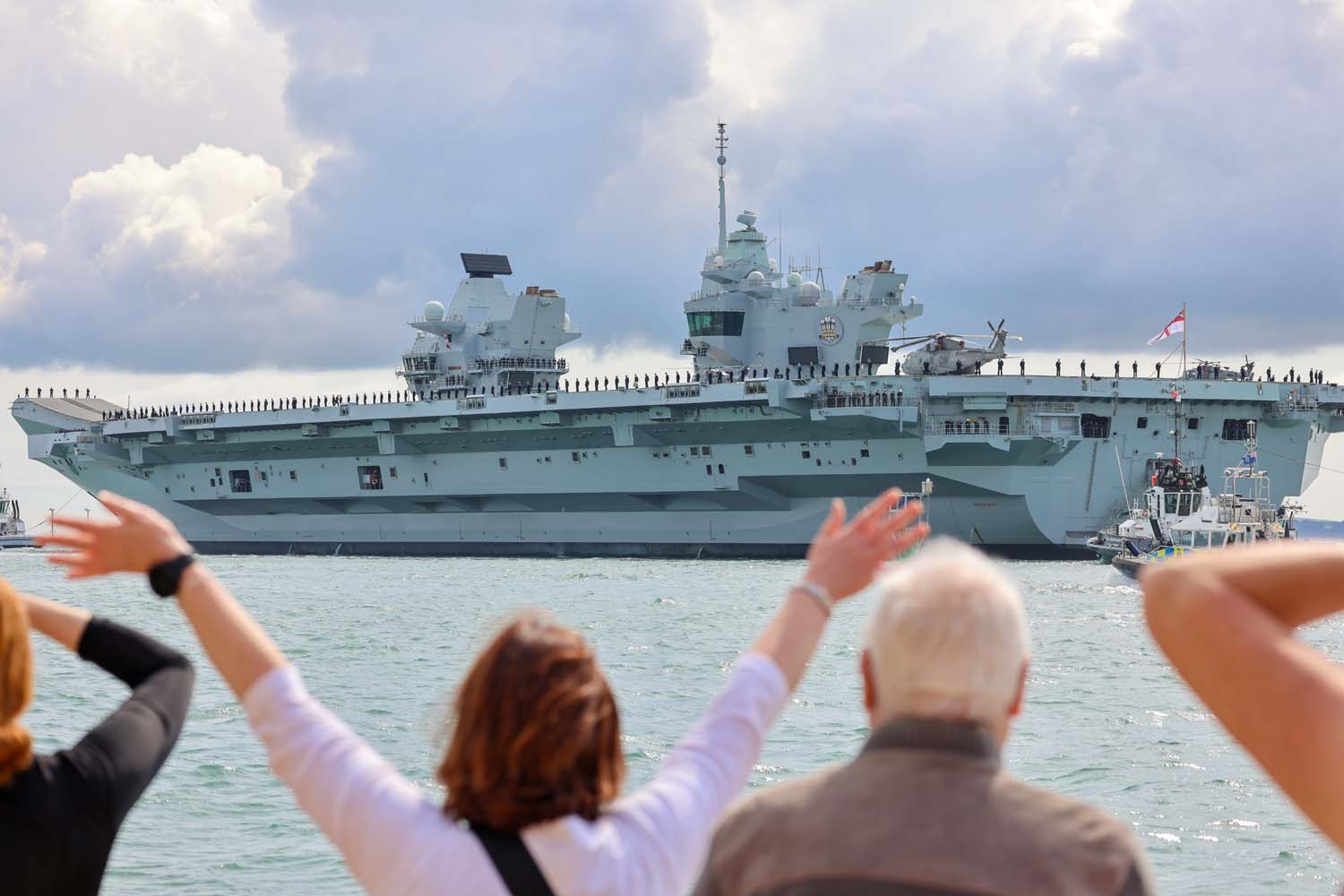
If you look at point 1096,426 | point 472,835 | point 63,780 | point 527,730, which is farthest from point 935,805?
point 1096,426

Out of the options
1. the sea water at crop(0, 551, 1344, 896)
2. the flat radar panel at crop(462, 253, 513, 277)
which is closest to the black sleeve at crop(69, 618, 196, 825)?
the sea water at crop(0, 551, 1344, 896)

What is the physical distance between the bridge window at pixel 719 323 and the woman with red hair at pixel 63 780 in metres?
49.6

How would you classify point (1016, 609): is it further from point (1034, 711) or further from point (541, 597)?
point (541, 597)

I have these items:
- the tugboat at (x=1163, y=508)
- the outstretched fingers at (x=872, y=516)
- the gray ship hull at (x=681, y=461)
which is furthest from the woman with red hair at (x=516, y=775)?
the gray ship hull at (x=681, y=461)

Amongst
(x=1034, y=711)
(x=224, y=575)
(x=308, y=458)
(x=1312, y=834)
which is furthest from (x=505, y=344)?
(x=1312, y=834)

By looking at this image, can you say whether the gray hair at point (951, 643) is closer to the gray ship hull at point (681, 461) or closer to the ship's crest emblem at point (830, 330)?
the gray ship hull at point (681, 461)

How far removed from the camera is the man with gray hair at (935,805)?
217 centimetres

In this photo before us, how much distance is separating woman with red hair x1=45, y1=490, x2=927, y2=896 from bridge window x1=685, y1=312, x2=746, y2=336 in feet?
163

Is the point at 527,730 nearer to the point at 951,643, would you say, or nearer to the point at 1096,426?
the point at 951,643

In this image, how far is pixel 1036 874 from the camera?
7.09ft

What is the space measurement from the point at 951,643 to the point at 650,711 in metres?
15.3

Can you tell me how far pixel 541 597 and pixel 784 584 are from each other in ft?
20.2

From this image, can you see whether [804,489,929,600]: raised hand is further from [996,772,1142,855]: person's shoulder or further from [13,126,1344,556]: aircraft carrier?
[13,126,1344,556]: aircraft carrier

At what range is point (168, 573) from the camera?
287 cm
